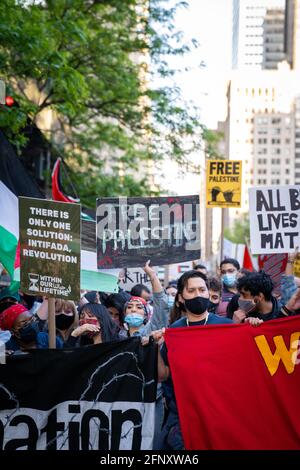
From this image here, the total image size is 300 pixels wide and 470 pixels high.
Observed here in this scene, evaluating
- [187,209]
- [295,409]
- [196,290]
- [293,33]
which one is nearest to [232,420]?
[295,409]

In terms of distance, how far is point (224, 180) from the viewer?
12695 mm

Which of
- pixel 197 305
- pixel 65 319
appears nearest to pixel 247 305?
pixel 197 305

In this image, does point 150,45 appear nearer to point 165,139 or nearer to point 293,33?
point 165,139

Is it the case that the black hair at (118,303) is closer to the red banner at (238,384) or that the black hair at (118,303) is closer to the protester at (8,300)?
the protester at (8,300)

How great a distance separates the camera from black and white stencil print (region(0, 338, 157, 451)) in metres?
5.70

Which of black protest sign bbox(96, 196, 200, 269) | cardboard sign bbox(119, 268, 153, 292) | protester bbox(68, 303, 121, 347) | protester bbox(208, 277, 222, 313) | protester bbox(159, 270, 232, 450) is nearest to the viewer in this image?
protester bbox(159, 270, 232, 450)

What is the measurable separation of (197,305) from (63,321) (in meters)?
1.80

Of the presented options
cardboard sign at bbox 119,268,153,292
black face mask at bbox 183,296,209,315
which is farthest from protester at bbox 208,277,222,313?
black face mask at bbox 183,296,209,315

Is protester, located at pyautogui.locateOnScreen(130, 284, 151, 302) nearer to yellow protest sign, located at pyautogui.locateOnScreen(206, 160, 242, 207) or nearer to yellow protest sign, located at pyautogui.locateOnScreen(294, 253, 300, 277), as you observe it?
yellow protest sign, located at pyautogui.locateOnScreen(294, 253, 300, 277)

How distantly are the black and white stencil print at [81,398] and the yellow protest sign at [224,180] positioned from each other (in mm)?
6831

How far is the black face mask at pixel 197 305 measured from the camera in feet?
19.6

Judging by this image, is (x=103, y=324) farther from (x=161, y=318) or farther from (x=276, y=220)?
(x=276, y=220)

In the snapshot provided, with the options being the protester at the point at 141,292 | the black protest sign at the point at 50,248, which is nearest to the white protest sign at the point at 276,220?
the protester at the point at 141,292

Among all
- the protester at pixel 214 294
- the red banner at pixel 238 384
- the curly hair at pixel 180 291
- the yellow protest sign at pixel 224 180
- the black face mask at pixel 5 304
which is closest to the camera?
the red banner at pixel 238 384
